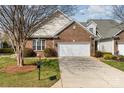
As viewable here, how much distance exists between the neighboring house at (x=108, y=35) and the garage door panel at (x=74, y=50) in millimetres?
3707

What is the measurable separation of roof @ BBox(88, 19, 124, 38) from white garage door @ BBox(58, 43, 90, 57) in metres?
4.49

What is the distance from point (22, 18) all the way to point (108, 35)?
1973cm

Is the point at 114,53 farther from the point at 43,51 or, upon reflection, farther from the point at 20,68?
the point at 20,68

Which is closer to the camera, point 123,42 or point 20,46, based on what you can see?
point 20,46

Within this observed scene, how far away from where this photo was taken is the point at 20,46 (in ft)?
70.3

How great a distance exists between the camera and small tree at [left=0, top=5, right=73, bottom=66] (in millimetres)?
19719

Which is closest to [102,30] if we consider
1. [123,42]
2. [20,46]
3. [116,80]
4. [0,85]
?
[123,42]

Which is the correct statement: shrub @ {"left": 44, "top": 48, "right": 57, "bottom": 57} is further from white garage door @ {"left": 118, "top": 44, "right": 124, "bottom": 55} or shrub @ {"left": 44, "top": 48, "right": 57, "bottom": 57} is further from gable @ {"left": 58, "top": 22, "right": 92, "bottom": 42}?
white garage door @ {"left": 118, "top": 44, "right": 124, "bottom": 55}

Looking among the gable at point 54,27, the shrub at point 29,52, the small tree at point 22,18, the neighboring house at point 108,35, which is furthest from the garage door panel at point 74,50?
the small tree at point 22,18

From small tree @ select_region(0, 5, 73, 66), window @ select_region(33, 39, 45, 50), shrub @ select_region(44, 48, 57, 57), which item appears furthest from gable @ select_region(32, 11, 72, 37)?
small tree @ select_region(0, 5, 73, 66)

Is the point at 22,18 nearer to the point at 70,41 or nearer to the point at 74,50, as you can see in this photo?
the point at 70,41
